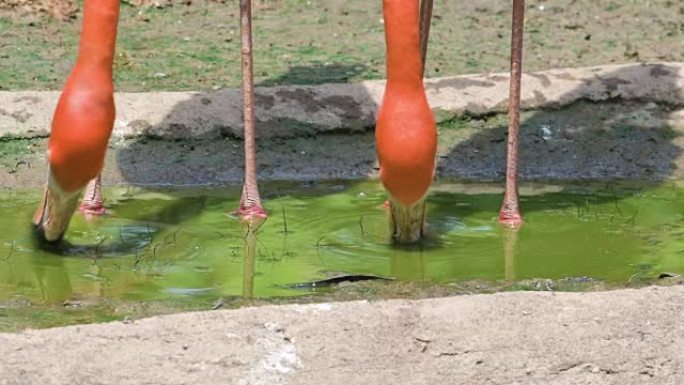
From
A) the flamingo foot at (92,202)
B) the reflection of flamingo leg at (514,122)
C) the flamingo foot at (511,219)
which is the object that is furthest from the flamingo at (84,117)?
the flamingo foot at (511,219)

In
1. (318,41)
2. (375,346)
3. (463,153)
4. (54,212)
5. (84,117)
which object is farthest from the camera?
(318,41)

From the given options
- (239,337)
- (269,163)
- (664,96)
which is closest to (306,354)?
(239,337)

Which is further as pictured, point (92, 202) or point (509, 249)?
point (92, 202)

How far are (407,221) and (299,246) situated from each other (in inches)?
20.2

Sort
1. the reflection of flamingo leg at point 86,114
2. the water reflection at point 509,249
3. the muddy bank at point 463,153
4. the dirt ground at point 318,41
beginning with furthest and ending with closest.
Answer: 1. the dirt ground at point 318,41
2. the muddy bank at point 463,153
3. the water reflection at point 509,249
4. the reflection of flamingo leg at point 86,114

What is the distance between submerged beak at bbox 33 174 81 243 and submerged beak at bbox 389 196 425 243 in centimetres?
105

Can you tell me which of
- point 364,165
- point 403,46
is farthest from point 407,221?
point 364,165

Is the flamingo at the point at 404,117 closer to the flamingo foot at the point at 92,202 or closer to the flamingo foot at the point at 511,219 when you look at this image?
the flamingo foot at the point at 511,219

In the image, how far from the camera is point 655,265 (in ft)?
16.6

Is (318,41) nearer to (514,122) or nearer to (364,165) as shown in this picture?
(364,165)

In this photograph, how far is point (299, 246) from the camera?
531 cm

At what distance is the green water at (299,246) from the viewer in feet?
15.4

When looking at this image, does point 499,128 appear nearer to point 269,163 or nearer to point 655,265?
point 269,163

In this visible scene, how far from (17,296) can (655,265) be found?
2.17 m
